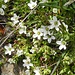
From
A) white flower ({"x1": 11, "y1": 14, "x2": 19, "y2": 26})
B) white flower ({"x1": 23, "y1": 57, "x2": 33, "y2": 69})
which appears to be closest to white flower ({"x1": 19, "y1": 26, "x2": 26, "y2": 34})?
white flower ({"x1": 11, "y1": 14, "x2": 19, "y2": 26})

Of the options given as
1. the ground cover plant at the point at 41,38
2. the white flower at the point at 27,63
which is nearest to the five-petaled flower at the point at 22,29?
the ground cover plant at the point at 41,38

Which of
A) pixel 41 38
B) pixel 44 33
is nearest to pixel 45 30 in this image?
pixel 44 33

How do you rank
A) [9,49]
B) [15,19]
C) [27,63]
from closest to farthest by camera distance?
1. [27,63]
2. [9,49]
3. [15,19]

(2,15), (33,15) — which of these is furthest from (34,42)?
(2,15)

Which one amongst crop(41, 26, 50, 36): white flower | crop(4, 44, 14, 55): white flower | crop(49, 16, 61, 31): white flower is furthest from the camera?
crop(4, 44, 14, 55): white flower

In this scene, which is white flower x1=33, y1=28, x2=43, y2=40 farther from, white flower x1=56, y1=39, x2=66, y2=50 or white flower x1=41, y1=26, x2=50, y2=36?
white flower x1=56, y1=39, x2=66, y2=50

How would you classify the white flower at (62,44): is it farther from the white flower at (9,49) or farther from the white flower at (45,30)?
the white flower at (9,49)

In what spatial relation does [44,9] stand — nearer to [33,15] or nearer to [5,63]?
[33,15]

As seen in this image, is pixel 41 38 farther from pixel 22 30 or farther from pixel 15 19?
pixel 15 19

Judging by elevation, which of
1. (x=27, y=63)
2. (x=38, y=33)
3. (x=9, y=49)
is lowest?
(x=27, y=63)
